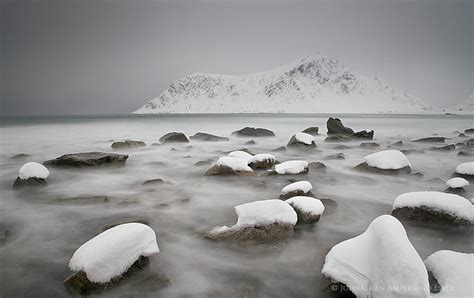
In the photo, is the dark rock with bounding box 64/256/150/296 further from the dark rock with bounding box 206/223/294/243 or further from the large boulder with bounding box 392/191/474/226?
the large boulder with bounding box 392/191/474/226

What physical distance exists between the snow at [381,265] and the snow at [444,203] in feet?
5.37

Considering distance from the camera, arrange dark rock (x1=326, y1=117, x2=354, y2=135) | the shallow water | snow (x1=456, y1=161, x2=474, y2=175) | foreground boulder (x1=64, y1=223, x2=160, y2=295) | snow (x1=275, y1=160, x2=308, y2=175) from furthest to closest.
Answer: dark rock (x1=326, y1=117, x2=354, y2=135)
snow (x1=275, y1=160, x2=308, y2=175)
snow (x1=456, y1=161, x2=474, y2=175)
the shallow water
foreground boulder (x1=64, y1=223, x2=160, y2=295)

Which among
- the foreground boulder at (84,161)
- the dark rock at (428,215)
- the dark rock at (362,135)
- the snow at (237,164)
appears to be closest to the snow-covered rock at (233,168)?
the snow at (237,164)

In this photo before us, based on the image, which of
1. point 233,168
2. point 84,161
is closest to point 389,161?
point 233,168

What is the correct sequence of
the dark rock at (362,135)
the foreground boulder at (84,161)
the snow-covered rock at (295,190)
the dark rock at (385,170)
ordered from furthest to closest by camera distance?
the dark rock at (362,135) → the foreground boulder at (84,161) → the dark rock at (385,170) → the snow-covered rock at (295,190)

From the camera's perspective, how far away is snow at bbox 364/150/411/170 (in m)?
7.11

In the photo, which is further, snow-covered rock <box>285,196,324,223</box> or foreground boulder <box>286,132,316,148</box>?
foreground boulder <box>286,132,316,148</box>

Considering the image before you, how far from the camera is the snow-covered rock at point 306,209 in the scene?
Result: 393 centimetres

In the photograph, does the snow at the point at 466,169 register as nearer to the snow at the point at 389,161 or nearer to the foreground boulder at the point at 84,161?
the snow at the point at 389,161

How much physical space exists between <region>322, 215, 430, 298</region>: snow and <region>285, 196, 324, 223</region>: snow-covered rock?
1.20m

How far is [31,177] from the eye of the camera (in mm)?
6125

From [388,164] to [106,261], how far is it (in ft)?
22.2

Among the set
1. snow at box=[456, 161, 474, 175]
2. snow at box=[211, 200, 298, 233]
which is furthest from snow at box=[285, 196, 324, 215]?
snow at box=[456, 161, 474, 175]

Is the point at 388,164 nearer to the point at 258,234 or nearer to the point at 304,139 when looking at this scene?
the point at 258,234
